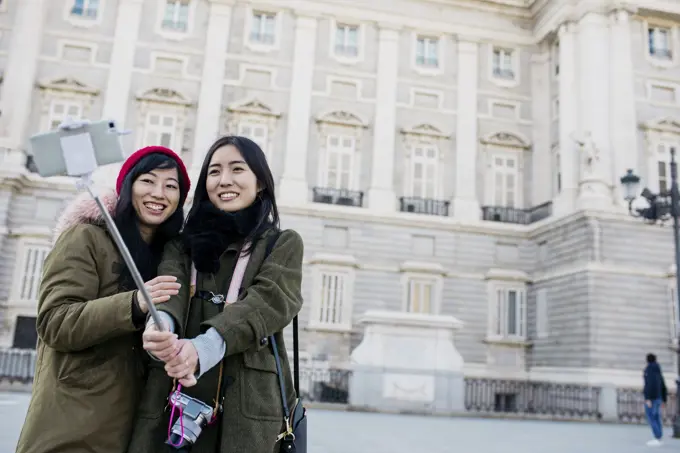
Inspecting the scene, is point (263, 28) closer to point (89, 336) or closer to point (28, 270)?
point (28, 270)

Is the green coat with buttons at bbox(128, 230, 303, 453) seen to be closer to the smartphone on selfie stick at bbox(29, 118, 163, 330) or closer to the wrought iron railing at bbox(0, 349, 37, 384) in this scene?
the smartphone on selfie stick at bbox(29, 118, 163, 330)

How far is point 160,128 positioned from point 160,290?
804 inches

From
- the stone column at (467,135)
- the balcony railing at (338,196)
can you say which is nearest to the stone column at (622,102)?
the stone column at (467,135)

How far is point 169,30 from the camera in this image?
21984mm

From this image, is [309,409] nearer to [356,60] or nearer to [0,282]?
[0,282]

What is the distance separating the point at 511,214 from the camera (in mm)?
22312

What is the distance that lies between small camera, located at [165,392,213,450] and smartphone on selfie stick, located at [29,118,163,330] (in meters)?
0.40

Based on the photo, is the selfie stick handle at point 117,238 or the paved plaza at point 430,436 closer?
the selfie stick handle at point 117,238

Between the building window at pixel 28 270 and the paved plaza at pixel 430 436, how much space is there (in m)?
8.23

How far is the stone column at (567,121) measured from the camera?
20219 millimetres

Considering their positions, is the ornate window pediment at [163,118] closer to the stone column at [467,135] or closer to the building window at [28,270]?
the building window at [28,270]

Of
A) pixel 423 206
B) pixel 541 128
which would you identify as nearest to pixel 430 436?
pixel 423 206

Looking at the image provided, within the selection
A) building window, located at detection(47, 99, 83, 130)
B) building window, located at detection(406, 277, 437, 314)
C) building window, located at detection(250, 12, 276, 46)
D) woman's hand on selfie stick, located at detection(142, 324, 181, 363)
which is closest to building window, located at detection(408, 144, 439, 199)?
building window, located at detection(406, 277, 437, 314)

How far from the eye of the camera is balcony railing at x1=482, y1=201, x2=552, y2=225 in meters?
22.1
